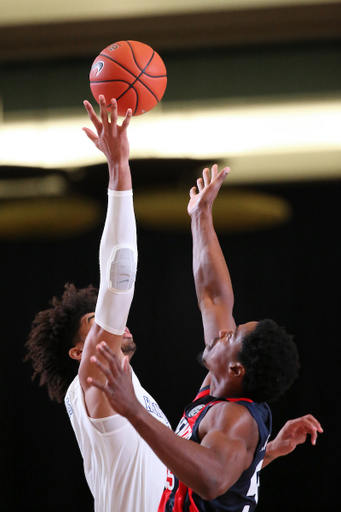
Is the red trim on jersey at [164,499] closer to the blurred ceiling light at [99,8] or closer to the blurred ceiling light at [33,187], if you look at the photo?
the blurred ceiling light at [33,187]

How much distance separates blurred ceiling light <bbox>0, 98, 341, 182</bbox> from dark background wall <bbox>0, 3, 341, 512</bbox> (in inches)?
4.2

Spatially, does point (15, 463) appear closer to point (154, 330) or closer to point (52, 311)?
point (154, 330)

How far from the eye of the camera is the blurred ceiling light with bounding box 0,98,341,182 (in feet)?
11.0

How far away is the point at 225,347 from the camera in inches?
69.3

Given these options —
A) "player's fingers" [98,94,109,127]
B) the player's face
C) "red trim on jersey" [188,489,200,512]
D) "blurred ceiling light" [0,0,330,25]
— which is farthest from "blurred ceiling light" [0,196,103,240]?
"red trim on jersey" [188,489,200,512]

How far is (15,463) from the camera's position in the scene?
11.2 ft

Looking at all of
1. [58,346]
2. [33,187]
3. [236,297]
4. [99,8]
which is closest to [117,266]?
[58,346]

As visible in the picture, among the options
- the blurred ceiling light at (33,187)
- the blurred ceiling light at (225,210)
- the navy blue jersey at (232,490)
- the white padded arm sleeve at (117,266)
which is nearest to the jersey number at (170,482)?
the navy blue jersey at (232,490)

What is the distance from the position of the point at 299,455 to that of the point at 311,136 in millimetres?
2052

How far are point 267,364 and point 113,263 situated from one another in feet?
1.94

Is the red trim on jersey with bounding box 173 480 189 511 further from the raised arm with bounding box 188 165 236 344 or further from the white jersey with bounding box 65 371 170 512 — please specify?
the raised arm with bounding box 188 165 236 344

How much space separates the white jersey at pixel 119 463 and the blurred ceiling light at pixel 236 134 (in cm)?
211

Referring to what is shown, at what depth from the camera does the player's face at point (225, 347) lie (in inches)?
67.2

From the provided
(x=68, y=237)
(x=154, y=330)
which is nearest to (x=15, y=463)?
(x=154, y=330)
